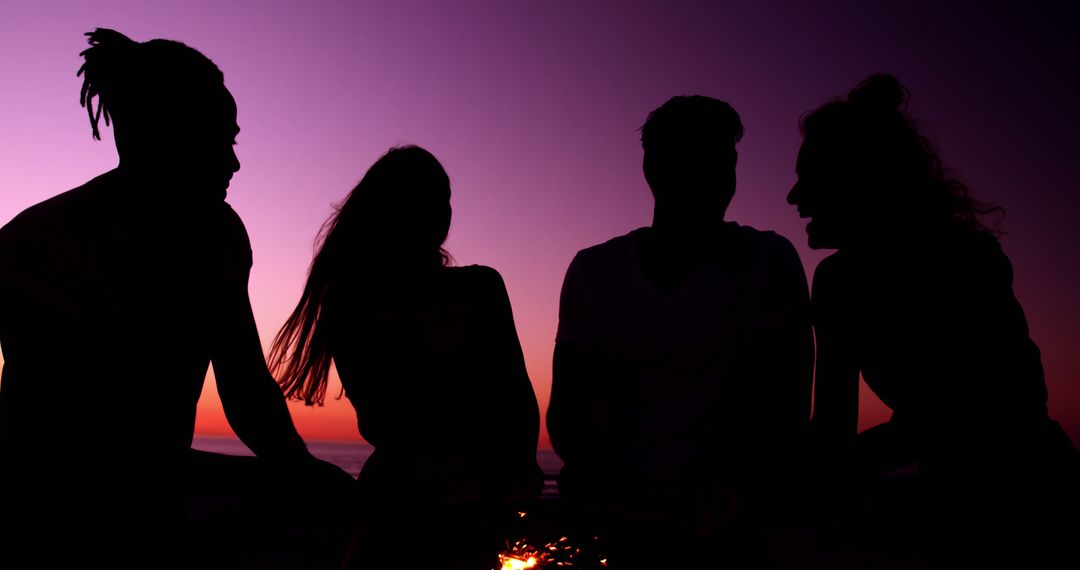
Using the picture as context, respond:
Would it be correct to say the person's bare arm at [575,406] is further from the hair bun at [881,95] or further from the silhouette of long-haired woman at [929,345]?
the hair bun at [881,95]

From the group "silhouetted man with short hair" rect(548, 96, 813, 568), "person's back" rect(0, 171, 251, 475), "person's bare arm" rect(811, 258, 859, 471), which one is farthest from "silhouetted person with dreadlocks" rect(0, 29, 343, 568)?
"person's bare arm" rect(811, 258, 859, 471)

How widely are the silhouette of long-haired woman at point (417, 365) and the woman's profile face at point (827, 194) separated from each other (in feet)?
4.21

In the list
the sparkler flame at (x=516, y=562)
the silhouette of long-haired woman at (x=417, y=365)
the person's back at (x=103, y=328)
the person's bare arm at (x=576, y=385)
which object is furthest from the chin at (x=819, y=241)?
the person's back at (x=103, y=328)

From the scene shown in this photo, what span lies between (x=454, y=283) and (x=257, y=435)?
3.45ft

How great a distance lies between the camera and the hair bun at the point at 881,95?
2865 mm

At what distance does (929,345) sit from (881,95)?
1.18 metres

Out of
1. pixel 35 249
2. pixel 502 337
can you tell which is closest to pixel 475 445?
pixel 502 337

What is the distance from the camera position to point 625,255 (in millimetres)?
2580

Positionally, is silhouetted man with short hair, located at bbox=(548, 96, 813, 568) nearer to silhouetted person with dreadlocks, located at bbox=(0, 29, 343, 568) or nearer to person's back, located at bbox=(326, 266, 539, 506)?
person's back, located at bbox=(326, 266, 539, 506)

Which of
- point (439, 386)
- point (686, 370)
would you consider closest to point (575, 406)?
point (686, 370)

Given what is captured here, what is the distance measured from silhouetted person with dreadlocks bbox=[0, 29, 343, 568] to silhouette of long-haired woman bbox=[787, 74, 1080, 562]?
1787 mm

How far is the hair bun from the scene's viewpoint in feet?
9.40

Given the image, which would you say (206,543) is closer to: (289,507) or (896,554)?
(289,507)

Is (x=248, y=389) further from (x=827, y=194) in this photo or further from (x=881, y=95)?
(x=881, y=95)
